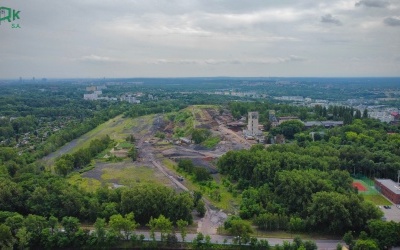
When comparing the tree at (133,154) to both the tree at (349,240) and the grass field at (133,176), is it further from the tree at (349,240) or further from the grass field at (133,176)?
the tree at (349,240)

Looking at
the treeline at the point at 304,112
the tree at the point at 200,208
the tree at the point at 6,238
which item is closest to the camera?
the tree at the point at 6,238

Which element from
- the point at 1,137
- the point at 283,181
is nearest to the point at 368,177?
the point at 283,181

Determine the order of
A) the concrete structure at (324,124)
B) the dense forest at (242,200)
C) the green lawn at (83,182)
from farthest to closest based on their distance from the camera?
the concrete structure at (324,124) < the green lawn at (83,182) < the dense forest at (242,200)

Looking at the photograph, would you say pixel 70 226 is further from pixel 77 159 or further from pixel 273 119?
pixel 273 119

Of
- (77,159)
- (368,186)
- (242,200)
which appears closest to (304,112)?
(368,186)

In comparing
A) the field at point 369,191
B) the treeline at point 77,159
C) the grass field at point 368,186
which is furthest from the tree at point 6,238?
the grass field at point 368,186

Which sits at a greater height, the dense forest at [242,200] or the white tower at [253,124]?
the white tower at [253,124]

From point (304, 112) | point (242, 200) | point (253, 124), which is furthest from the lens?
point (304, 112)
